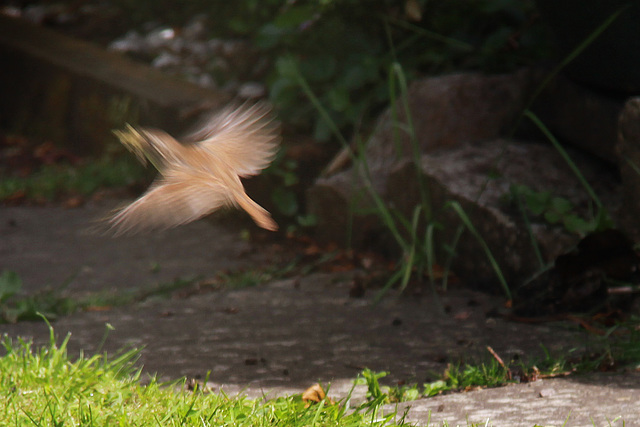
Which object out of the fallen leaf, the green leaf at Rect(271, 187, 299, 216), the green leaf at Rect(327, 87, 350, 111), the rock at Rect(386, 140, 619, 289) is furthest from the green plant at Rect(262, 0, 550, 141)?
the fallen leaf

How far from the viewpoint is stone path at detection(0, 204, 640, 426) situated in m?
1.74

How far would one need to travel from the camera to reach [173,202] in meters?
1.46

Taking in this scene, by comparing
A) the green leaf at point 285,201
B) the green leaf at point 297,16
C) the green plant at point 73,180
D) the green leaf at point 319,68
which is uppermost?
the green leaf at point 297,16

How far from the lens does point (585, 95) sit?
2840 millimetres

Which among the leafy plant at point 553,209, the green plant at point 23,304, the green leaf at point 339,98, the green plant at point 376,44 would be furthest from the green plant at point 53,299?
the leafy plant at point 553,209

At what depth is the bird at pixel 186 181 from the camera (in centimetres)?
143

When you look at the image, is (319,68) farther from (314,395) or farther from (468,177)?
(314,395)

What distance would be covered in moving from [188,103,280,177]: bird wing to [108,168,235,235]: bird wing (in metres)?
0.09

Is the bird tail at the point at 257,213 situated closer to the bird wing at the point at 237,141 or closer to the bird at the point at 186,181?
the bird at the point at 186,181

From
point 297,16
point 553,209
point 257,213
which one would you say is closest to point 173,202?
point 257,213

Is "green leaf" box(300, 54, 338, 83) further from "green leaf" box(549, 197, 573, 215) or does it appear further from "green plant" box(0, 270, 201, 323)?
"green leaf" box(549, 197, 573, 215)

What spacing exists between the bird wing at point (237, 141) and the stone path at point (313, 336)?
21.9 inches

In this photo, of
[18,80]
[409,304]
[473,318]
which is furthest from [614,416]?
[18,80]

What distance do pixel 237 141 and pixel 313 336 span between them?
82 centimetres
